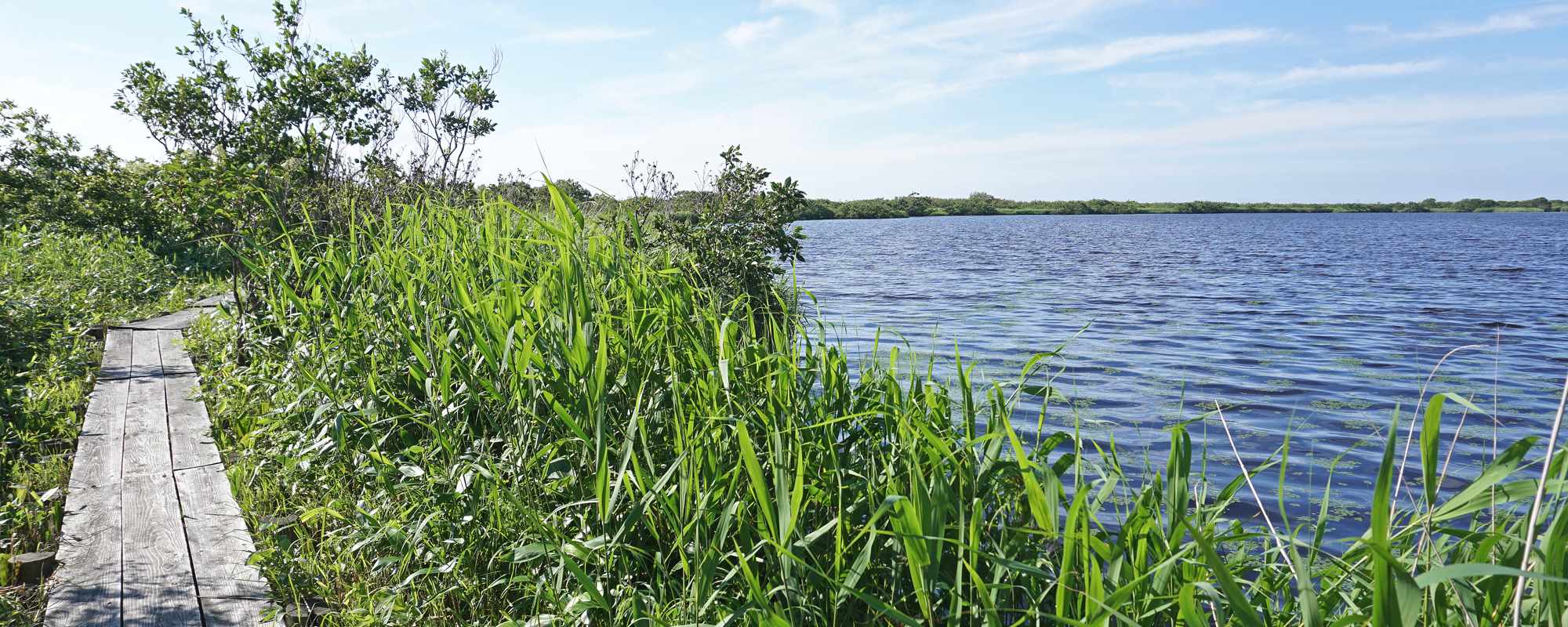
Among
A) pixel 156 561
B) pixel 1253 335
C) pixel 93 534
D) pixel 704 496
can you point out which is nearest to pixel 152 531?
pixel 93 534

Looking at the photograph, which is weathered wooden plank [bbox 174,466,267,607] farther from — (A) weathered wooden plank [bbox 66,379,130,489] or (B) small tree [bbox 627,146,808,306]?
(B) small tree [bbox 627,146,808,306]

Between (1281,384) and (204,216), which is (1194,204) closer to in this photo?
(1281,384)

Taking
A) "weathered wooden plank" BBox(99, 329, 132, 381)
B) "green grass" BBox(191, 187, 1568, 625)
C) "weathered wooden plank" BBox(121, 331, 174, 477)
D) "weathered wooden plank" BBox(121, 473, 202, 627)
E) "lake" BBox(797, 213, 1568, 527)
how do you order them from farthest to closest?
"lake" BBox(797, 213, 1568, 527)
"weathered wooden plank" BBox(99, 329, 132, 381)
"weathered wooden plank" BBox(121, 331, 174, 477)
"weathered wooden plank" BBox(121, 473, 202, 627)
"green grass" BBox(191, 187, 1568, 625)

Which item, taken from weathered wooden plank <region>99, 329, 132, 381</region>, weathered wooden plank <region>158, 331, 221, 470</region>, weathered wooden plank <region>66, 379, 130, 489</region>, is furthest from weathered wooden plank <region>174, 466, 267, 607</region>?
weathered wooden plank <region>99, 329, 132, 381</region>

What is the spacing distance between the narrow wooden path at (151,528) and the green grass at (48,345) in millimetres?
135

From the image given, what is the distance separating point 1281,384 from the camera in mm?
9031

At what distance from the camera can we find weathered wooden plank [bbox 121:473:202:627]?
267 centimetres

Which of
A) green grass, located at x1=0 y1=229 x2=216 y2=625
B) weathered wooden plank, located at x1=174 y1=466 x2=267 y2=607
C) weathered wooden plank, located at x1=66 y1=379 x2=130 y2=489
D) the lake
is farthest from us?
the lake

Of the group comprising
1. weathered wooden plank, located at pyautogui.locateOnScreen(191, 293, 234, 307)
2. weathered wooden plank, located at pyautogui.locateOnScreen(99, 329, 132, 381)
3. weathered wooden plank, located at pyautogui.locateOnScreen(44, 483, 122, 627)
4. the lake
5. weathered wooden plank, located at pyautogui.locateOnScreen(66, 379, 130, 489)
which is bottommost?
the lake

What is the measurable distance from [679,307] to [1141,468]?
396 centimetres

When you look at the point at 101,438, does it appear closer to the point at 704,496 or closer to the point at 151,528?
the point at 151,528

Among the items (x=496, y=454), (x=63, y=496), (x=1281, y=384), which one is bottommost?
(x=1281, y=384)

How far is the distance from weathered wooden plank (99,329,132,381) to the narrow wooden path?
0.61 m

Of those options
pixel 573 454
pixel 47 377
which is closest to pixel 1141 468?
pixel 573 454
